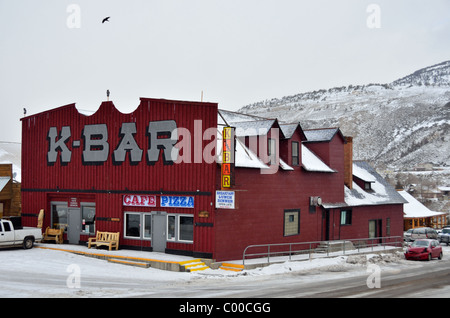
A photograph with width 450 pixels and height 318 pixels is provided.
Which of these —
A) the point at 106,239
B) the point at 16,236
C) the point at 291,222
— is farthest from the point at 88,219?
the point at 291,222

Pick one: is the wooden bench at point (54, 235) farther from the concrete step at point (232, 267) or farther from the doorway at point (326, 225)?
the doorway at point (326, 225)

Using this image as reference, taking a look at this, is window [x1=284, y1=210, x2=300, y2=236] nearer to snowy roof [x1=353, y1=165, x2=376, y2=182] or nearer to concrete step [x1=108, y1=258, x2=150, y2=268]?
concrete step [x1=108, y1=258, x2=150, y2=268]

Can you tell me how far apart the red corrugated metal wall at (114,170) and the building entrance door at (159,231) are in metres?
0.65

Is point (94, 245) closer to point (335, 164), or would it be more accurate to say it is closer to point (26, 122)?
point (26, 122)

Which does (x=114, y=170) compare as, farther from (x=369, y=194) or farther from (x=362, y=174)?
(x=362, y=174)

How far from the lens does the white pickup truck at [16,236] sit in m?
30.4

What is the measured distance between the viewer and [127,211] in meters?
31.8

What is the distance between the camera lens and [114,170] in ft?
106

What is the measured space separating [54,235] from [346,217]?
68.6 ft

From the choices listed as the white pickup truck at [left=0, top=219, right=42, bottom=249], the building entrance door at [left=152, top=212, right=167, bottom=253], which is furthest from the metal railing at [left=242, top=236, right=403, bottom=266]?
the white pickup truck at [left=0, top=219, right=42, bottom=249]

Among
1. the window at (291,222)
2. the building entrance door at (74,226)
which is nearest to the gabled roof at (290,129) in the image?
the window at (291,222)

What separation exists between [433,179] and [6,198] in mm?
113329

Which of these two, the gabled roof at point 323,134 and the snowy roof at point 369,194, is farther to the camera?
the snowy roof at point 369,194
